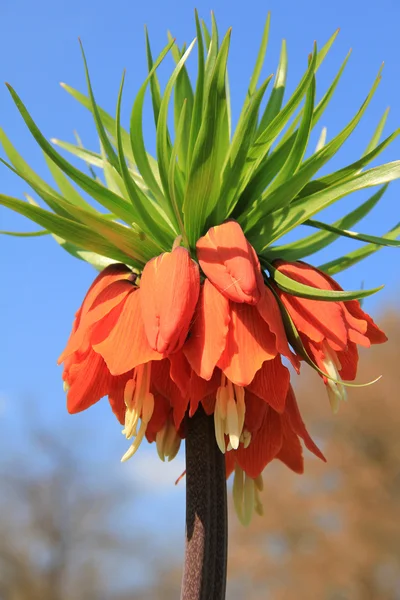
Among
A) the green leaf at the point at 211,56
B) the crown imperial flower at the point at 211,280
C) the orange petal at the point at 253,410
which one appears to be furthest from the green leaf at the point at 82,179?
the orange petal at the point at 253,410

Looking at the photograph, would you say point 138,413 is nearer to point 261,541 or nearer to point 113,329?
point 113,329

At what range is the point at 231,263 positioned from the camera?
0.99 m

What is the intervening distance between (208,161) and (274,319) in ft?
0.75

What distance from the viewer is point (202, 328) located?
987 millimetres

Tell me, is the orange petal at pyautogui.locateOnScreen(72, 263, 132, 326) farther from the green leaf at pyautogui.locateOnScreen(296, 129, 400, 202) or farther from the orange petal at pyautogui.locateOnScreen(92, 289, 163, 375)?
the green leaf at pyautogui.locateOnScreen(296, 129, 400, 202)

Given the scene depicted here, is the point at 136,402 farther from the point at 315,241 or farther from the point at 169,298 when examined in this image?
the point at 315,241

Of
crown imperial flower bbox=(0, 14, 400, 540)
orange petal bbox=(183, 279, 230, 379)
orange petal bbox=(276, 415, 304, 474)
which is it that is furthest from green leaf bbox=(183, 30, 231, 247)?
orange petal bbox=(276, 415, 304, 474)

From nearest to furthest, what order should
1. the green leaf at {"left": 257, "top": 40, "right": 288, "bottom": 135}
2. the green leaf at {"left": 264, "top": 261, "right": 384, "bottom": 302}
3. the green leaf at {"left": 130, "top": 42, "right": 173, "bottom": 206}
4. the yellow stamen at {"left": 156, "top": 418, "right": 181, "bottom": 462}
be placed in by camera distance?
the green leaf at {"left": 264, "top": 261, "right": 384, "bottom": 302} < the green leaf at {"left": 130, "top": 42, "right": 173, "bottom": 206} < the yellow stamen at {"left": 156, "top": 418, "right": 181, "bottom": 462} < the green leaf at {"left": 257, "top": 40, "right": 288, "bottom": 135}

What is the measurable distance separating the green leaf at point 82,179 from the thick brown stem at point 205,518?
0.32 metres

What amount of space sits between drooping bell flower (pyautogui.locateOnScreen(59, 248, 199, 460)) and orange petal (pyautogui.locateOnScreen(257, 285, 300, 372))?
91mm

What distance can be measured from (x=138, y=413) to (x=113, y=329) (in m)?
0.13

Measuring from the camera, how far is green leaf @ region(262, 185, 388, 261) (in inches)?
46.3

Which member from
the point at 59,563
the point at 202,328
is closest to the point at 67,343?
the point at 202,328

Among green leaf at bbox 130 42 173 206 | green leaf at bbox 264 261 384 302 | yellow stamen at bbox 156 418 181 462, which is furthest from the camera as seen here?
yellow stamen at bbox 156 418 181 462
